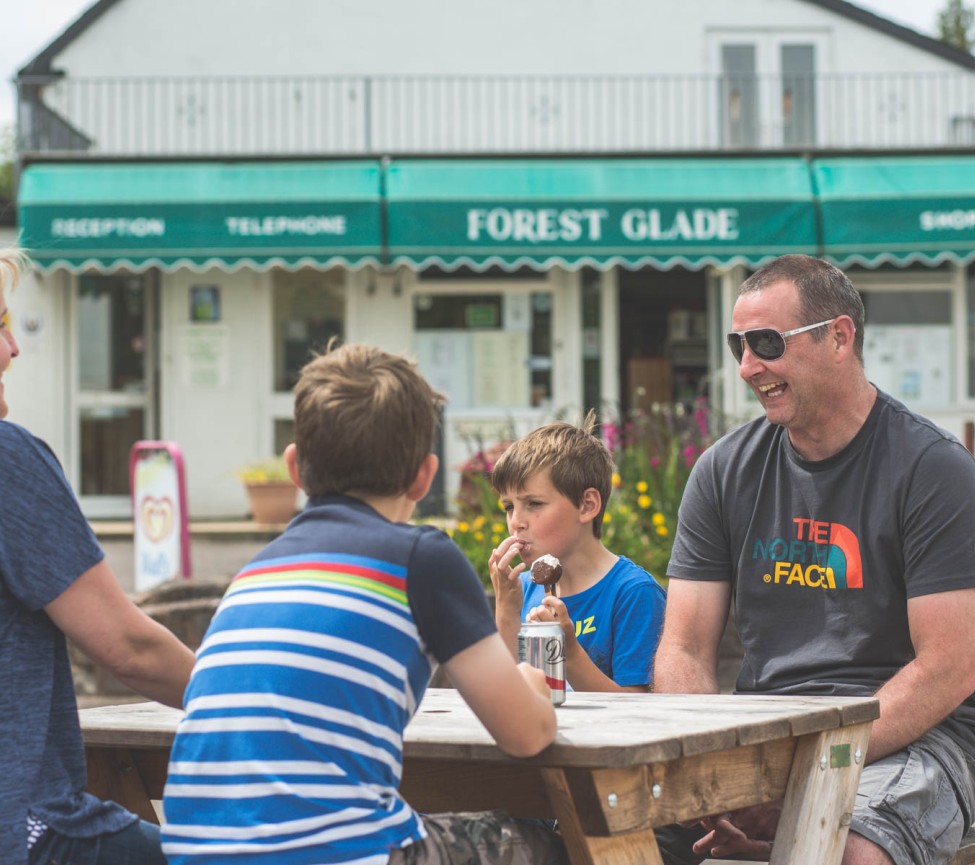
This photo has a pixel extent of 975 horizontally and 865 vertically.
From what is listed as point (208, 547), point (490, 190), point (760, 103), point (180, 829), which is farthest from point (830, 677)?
point (760, 103)

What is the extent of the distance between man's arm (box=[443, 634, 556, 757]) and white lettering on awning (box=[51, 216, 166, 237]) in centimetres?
1309

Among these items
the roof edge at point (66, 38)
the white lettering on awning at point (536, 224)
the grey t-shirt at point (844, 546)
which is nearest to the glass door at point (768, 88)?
the white lettering on awning at point (536, 224)

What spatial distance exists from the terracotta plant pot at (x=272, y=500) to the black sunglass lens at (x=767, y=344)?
417 inches

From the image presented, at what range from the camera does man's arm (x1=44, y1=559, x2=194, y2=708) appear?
250 cm

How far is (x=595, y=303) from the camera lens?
54.8 ft

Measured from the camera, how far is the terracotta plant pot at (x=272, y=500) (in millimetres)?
14008

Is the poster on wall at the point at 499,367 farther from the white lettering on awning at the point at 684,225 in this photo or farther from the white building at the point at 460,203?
the white lettering on awning at the point at 684,225

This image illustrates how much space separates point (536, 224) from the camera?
49.2ft

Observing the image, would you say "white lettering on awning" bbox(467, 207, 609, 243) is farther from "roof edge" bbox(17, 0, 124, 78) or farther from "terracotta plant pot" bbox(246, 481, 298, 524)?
"roof edge" bbox(17, 0, 124, 78)

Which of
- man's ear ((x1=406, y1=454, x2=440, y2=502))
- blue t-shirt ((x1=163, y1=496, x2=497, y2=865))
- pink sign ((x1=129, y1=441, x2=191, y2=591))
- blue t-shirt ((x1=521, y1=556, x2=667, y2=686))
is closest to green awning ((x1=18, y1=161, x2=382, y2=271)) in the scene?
pink sign ((x1=129, y1=441, x2=191, y2=591))

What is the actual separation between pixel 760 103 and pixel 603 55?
1933mm

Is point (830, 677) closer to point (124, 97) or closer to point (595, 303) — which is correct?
point (595, 303)

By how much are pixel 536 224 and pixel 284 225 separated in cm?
245

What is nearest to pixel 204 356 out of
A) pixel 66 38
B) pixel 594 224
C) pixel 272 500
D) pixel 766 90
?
pixel 272 500
